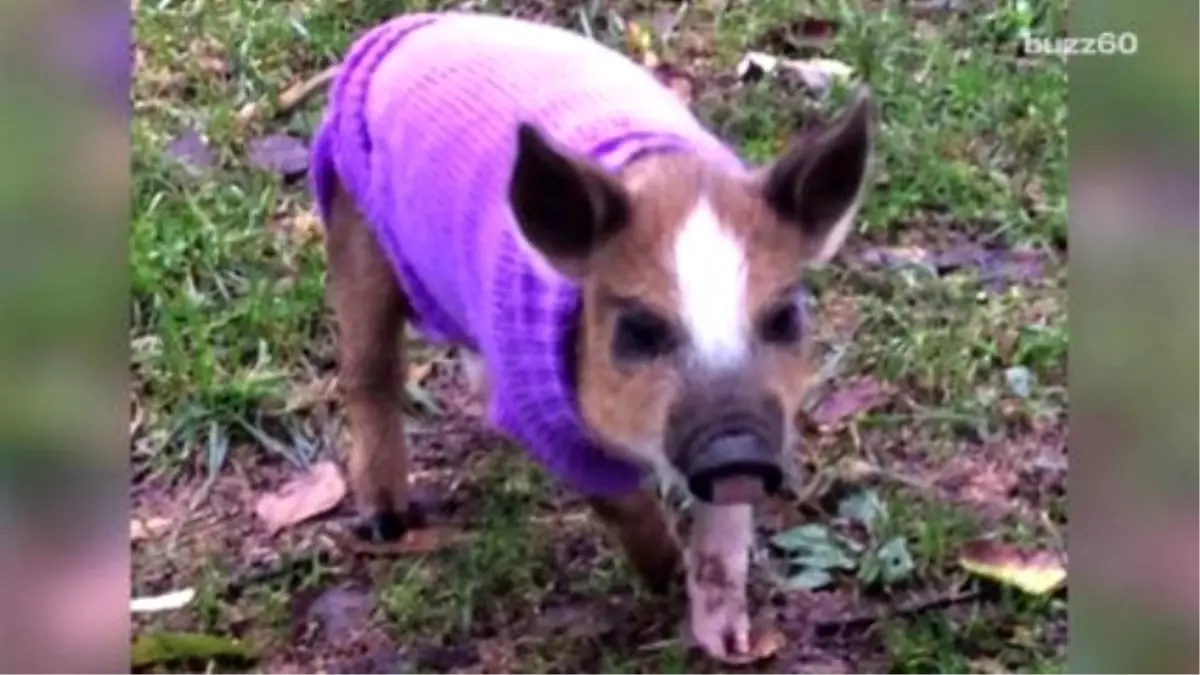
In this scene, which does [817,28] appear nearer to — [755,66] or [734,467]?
[755,66]

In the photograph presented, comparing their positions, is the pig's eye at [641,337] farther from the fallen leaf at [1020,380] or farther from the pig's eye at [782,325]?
the fallen leaf at [1020,380]

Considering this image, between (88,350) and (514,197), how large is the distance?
0.87ft

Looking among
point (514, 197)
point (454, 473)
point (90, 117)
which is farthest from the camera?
point (454, 473)

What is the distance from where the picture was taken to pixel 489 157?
1181mm

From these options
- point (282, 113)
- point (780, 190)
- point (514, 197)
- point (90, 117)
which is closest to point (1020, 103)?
point (780, 190)

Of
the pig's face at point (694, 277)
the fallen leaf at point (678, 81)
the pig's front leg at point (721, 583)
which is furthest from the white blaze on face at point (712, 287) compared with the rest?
the fallen leaf at point (678, 81)

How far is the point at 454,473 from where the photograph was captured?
136cm

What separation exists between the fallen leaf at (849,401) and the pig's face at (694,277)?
8.4 inches

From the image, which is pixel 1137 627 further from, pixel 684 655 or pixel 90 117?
pixel 90 117

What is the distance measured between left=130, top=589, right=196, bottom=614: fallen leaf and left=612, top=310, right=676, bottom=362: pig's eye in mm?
275

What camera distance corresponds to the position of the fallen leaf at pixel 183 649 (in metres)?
1.15

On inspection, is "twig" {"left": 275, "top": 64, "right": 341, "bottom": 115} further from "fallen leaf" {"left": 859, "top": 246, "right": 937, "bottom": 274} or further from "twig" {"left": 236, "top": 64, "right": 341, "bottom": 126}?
"fallen leaf" {"left": 859, "top": 246, "right": 937, "bottom": 274}

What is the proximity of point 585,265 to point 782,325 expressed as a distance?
0.10 metres

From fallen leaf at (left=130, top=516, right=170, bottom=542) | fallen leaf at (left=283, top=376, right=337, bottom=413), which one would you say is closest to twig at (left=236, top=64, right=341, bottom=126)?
fallen leaf at (left=283, top=376, right=337, bottom=413)
